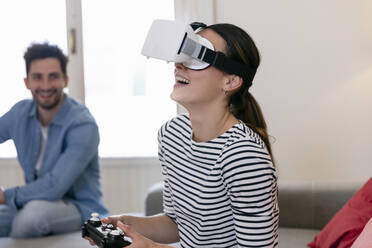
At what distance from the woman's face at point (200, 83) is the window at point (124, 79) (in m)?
2.06

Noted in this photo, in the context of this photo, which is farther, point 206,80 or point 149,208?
point 149,208

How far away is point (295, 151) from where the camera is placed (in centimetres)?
317

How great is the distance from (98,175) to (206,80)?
1.43 metres

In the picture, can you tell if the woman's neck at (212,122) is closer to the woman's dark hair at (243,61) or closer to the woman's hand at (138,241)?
the woman's dark hair at (243,61)

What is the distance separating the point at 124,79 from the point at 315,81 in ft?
3.88

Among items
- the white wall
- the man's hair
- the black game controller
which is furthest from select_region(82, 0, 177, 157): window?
the black game controller

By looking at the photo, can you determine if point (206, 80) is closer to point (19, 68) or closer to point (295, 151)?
point (295, 151)

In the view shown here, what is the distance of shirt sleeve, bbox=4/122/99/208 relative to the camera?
100 inches

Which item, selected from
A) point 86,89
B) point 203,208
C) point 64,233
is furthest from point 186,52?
point 86,89

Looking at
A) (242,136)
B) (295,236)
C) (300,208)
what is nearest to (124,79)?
(300,208)

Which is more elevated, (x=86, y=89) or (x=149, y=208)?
(x=86, y=89)

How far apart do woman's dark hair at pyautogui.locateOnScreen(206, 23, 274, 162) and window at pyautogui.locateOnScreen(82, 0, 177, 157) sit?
2.00m

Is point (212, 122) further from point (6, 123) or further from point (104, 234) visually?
point (6, 123)

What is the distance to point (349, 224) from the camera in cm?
197
